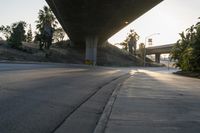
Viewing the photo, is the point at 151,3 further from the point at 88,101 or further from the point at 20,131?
the point at 20,131

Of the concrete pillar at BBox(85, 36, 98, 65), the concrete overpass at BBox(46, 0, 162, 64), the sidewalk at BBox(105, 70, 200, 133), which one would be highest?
the concrete overpass at BBox(46, 0, 162, 64)

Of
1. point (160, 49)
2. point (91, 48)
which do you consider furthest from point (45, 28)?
point (160, 49)

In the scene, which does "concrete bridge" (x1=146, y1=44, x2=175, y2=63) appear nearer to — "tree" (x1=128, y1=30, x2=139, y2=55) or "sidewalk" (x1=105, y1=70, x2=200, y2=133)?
"tree" (x1=128, y1=30, x2=139, y2=55)

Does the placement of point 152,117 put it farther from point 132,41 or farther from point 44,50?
point 132,41

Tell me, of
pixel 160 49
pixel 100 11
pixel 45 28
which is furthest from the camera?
pixel 160 49

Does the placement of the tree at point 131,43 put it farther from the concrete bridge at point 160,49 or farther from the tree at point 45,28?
the tree at point 45,28

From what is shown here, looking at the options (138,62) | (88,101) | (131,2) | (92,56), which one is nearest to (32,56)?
(92,56)

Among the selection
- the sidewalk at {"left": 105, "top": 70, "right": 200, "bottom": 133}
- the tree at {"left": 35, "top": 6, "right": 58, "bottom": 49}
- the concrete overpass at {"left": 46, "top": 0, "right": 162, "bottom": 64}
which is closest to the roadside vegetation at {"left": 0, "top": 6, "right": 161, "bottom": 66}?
the tree at {"left": 35, "top": 6, "right": 58, "bottom": 49}

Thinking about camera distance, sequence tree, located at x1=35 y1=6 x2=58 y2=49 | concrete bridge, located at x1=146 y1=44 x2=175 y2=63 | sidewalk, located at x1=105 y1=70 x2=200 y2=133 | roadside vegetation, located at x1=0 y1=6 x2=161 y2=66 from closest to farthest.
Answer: sidewalk, located at x1=105 y1=70 x2=200 y2=133, roadside vegetation, located at x1=0 y1=6 x2=161 y2=66, tree, located at x1=35 y1=6 x2=58 y2=49, concrete bridge, located at x1=146 y1=44 x2=175 y2=63

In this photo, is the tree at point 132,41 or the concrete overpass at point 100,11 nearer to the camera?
the concrete overpass at point 100,11

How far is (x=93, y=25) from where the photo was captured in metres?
57.7

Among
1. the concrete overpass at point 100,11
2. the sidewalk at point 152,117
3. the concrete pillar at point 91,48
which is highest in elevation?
the concrete overpass at point 100,11

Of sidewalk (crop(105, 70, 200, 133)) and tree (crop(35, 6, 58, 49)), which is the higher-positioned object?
tree (crop(35, 6, 58, 49))

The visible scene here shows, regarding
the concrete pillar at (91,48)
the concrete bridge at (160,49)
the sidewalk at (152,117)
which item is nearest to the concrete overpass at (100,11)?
the concrete pillar at (91,48)
